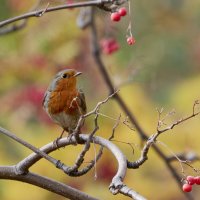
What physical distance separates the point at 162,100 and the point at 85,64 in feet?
4.36

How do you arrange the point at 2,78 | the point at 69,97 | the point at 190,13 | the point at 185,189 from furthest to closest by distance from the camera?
the point at 190,13, the point at 2,78, the point at 69,97, the point at 185,189

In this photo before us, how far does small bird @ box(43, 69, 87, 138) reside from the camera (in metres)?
4.63

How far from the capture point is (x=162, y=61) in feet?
33.7

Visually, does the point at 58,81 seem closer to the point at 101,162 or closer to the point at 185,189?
the point at 185,189

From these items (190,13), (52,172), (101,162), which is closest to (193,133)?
(101,162)

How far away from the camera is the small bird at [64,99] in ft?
15.2

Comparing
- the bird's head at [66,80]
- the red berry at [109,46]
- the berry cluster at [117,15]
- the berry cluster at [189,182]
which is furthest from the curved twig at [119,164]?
the red berry at [109,46]

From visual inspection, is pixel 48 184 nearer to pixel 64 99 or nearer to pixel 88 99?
pixel 64 99

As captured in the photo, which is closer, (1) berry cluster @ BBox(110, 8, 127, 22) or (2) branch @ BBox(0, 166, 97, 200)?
(2) branch @ BBox(0, 166, 97, 200)

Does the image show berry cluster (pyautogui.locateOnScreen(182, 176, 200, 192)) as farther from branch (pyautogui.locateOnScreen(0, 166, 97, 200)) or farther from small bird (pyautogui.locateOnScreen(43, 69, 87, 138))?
small bird (pyautogui.locateOnScreen(43, 69, 87, 138))

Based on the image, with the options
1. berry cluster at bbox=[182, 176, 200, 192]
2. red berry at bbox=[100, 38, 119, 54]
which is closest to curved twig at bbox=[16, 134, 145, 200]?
berry cluster at bbox=[182, 176, 200, 192]

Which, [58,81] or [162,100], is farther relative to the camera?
[162,100]

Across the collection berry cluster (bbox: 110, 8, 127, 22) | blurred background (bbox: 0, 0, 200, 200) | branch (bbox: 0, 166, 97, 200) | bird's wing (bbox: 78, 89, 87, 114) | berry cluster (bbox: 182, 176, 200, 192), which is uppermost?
blurred background (bbox: 0, 0, 200, 200)

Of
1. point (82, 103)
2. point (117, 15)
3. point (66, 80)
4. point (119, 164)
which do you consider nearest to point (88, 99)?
point (66, 80)
